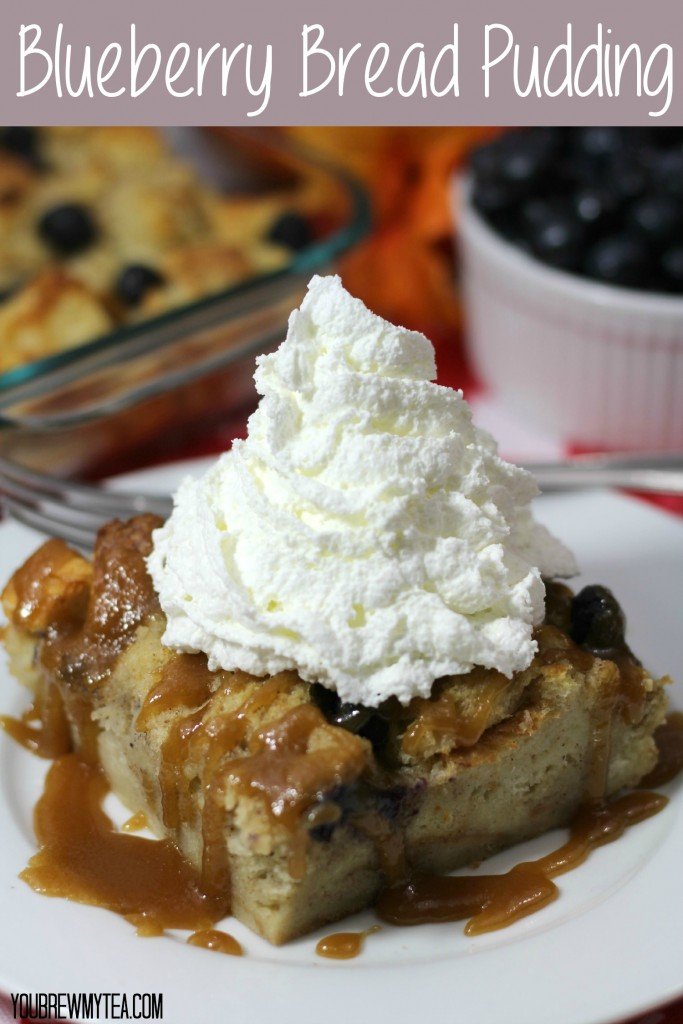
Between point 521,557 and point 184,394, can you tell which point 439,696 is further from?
point 184,394

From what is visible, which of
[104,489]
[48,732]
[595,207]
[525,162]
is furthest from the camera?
[525,162]

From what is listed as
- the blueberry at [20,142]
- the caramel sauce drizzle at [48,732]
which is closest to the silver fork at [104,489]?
the caramel sauce drizzle at [48,732]

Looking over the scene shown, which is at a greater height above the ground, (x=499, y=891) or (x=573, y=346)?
(x=573, y=346)

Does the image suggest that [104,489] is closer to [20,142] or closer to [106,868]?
[106,868]

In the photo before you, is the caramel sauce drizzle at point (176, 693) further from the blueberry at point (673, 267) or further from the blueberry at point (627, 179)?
the blueberry at point (627, 179)

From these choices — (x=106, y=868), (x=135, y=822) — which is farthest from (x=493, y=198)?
(x=106, y=868)

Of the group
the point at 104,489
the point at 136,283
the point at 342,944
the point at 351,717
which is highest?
the point at 136,283
